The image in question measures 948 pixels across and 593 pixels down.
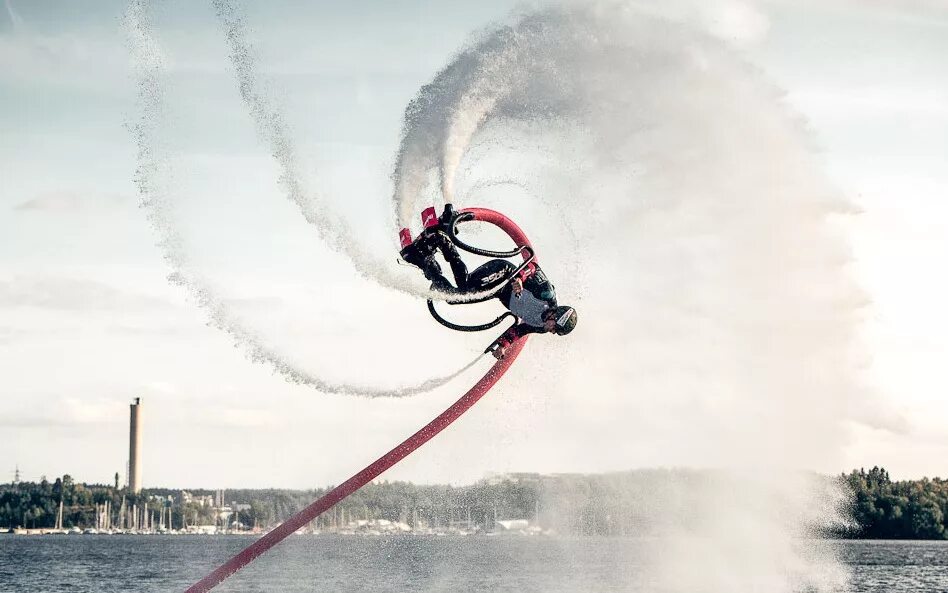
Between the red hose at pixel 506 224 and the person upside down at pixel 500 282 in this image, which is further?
the red hose at pixel 506 224

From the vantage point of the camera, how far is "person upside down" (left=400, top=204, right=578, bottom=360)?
2503 centimetres

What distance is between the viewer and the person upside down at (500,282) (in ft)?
82.1

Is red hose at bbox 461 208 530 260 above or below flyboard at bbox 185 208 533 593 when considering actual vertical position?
above

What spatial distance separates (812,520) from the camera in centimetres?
6081

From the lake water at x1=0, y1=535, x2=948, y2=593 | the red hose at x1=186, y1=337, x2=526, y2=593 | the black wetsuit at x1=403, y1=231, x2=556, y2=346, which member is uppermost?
the black wetsuit at x1=403, y1=231, x2=556, y2=346

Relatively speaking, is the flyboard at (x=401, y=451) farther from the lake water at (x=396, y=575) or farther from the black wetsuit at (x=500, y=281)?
the lake water at (x=396, y=575)

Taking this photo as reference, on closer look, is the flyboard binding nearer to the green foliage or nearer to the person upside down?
the person upside down

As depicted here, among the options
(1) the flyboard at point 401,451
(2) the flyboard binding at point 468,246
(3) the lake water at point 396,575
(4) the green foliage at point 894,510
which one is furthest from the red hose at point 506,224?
(4) the green foliage at point 894,510

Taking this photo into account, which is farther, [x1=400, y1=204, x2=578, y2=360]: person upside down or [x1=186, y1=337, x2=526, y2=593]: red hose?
[x1=186, y1=337, x2=526, y2=593]: red hose

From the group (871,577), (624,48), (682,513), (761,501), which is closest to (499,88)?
(624,48)

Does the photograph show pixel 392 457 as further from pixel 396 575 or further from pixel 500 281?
pixel 396 575

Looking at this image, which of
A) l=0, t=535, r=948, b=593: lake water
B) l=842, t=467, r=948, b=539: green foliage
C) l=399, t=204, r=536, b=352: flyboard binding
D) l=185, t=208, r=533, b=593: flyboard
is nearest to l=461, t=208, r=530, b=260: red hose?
l=399, t=204, r=536, b=352: flyboard binding

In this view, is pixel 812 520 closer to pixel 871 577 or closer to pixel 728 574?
pixel 728 574

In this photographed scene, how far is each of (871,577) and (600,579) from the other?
2603 cm
